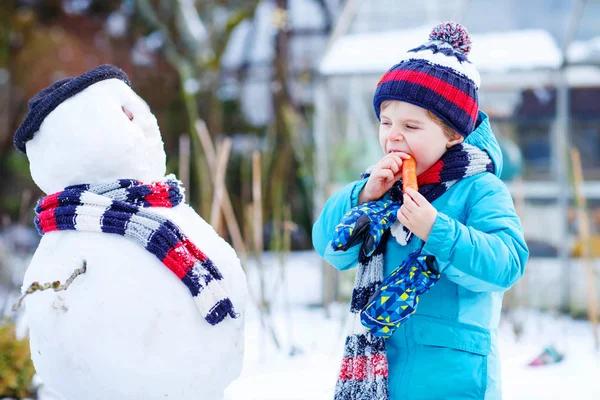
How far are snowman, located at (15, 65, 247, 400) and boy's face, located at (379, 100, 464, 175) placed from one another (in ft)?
1.81

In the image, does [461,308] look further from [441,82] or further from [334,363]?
[334,363]

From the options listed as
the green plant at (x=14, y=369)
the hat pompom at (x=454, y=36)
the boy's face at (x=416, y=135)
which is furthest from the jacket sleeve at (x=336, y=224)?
the green plant at (x=14, y=369)

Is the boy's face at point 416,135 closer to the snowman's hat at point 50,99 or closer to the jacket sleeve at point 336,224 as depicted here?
the jacket sleeve at point 336,224

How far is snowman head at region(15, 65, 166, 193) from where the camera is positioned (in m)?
1.75

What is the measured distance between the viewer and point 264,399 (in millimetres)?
2713

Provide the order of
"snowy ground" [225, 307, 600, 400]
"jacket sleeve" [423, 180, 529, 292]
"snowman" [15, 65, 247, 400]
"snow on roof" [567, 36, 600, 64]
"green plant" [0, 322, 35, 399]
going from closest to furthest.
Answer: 1. "jacket sleeve" [423, 180, 529, 292]
2. "snowman" [15, 65, 247, 400]
3. "snowy ground" [225, 307, 600, 400]
4. "green plant" [0, 322, 35, 399]
5. "snow on roof" [567, 36, 600, 64]

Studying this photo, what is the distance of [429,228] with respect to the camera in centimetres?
147

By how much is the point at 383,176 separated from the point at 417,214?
15 centimetres

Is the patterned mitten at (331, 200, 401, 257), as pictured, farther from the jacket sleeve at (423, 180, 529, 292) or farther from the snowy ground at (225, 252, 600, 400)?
the snowy ground at (225, 252, 600, 400)

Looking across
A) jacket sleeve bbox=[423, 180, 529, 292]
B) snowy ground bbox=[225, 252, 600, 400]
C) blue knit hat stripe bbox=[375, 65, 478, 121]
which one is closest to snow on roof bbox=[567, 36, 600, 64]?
snowy ground bbox=[225, 252, 600, 400]

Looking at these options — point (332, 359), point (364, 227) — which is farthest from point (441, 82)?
point (332, 359)

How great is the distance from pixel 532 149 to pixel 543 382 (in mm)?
2599

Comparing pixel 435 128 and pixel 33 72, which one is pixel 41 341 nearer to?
pixel 435 128

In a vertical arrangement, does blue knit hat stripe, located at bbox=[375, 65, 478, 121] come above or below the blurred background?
below
